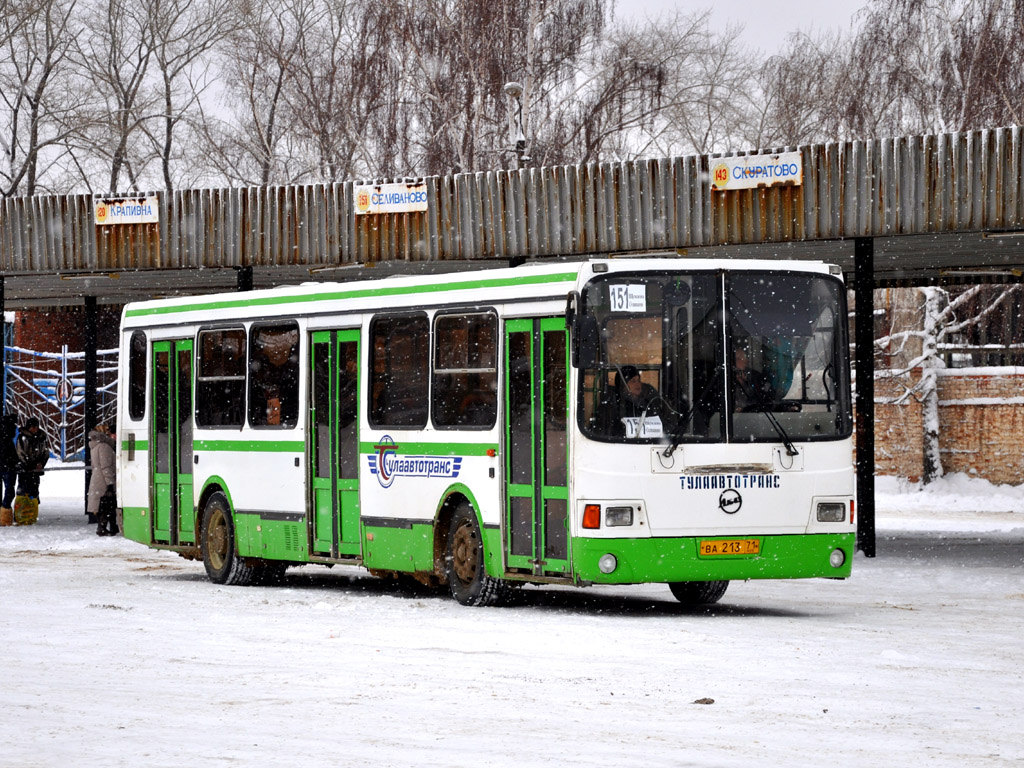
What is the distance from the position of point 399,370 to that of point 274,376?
2005mm

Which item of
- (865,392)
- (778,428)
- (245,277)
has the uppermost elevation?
(245,277)

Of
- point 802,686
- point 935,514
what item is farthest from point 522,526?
point 935,514

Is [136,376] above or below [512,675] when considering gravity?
above

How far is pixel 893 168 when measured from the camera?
20344 millimetres

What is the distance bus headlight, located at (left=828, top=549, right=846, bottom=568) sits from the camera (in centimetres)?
1498

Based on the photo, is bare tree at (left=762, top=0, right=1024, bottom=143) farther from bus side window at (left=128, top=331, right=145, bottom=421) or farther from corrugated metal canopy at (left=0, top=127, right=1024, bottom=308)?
bus side window at (left=128, top=331, right=145, bottom=421)

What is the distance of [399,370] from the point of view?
54.1 feet

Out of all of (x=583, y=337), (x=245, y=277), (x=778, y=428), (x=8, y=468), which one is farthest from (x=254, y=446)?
(x=8, y=468)

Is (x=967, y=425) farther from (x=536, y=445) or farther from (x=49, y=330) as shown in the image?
(x=49, y=330)

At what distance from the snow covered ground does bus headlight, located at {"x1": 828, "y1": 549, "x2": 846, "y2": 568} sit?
1.31 feet

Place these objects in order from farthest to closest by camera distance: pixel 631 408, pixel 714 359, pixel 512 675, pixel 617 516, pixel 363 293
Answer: pixel 363 293 → pixel 714 359 → pixel 631 408 → pixel 617 516 → pixel 512 675

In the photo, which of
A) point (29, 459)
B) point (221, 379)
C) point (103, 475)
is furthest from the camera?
point (29, 459)

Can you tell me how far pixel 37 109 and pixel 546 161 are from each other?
52.6ft

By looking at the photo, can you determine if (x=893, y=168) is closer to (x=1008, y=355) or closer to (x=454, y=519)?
(x=454, y=519)
